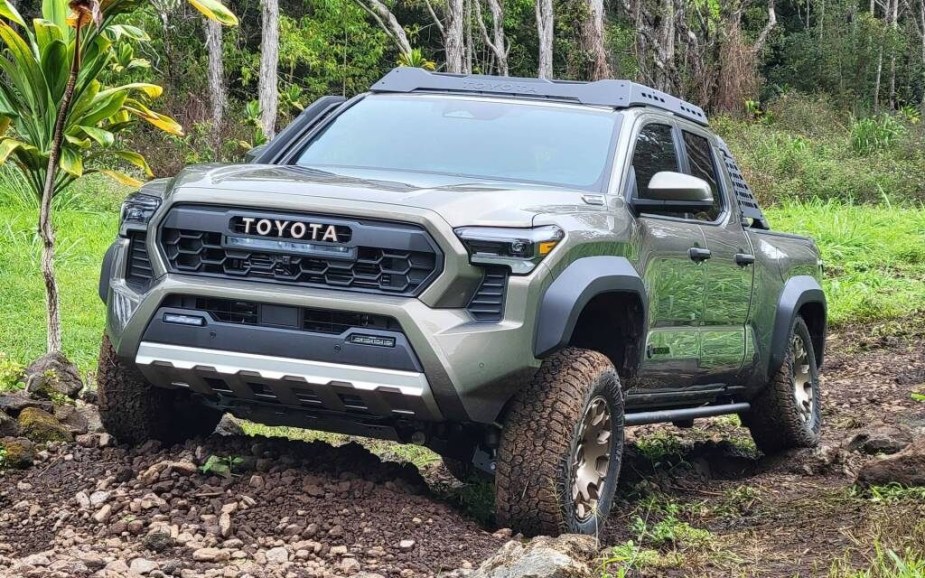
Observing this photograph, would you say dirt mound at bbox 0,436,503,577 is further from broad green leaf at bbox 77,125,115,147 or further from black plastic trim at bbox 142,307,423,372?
broad green leaf at bbox 77,125,115,147

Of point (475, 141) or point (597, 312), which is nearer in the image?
point (597, 312)

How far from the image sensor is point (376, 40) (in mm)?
42469

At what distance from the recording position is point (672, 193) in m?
5.47

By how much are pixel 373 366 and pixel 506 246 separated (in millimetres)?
636

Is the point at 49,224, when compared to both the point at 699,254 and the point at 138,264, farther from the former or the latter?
the point at 699,254

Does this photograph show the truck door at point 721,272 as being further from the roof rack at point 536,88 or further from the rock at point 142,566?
the rock at point 142,566

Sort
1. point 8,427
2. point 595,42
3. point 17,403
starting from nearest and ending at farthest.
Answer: point 8,427 → point 17,403 → point 595,42

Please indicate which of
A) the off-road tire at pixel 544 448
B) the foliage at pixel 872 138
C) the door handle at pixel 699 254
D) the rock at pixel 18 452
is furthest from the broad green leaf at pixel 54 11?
the foliage at pixel 872 138

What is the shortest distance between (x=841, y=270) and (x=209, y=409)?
1120cm

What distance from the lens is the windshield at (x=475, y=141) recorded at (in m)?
5.70

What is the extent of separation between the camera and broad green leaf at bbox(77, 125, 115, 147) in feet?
24.9

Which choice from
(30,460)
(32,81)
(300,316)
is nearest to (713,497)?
(300,316)

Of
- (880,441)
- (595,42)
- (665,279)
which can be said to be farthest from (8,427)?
(595,42)

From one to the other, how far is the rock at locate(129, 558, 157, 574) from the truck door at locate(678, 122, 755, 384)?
3.06 meters
